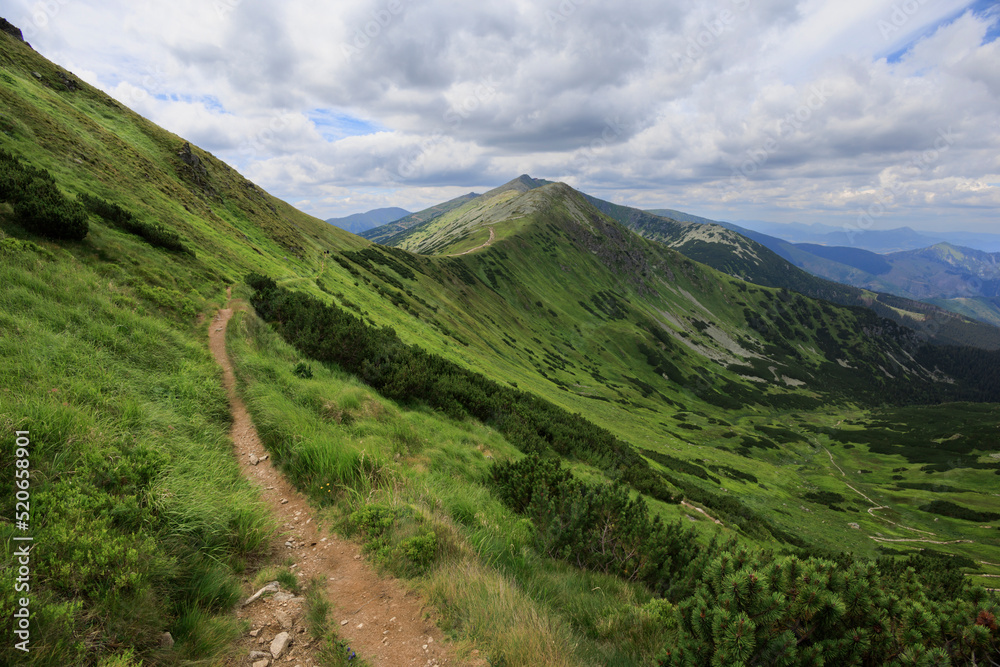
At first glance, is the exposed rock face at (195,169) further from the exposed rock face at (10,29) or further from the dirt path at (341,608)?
the dirt path at (341,608)

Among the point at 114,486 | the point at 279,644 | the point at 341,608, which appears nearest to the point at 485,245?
the point at 114,486

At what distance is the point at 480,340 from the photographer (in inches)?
3093

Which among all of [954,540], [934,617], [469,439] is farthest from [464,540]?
[954,540]

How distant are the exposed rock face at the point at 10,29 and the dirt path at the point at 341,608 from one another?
69.7m

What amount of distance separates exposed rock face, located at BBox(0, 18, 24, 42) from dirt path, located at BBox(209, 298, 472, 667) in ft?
229

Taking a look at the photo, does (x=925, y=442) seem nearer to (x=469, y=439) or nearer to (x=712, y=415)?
(x=712, y=415)

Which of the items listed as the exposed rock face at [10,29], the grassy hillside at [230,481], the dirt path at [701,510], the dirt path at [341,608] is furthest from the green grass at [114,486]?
the exposed rock face at [10,29]

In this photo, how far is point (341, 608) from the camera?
18.4 feet

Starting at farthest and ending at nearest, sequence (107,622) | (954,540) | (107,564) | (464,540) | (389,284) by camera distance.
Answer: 1. (954,540)
2. (389,284)
3. (464,540)
4. (107,564)
5. (107,622)

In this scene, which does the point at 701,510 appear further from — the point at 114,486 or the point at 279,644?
the point at 114,486

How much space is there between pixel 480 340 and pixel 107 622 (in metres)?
74.7

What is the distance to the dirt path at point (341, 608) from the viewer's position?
193 inches

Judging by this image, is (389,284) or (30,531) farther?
(389,284)

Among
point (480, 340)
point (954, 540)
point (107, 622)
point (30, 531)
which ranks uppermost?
point (30, 531)
